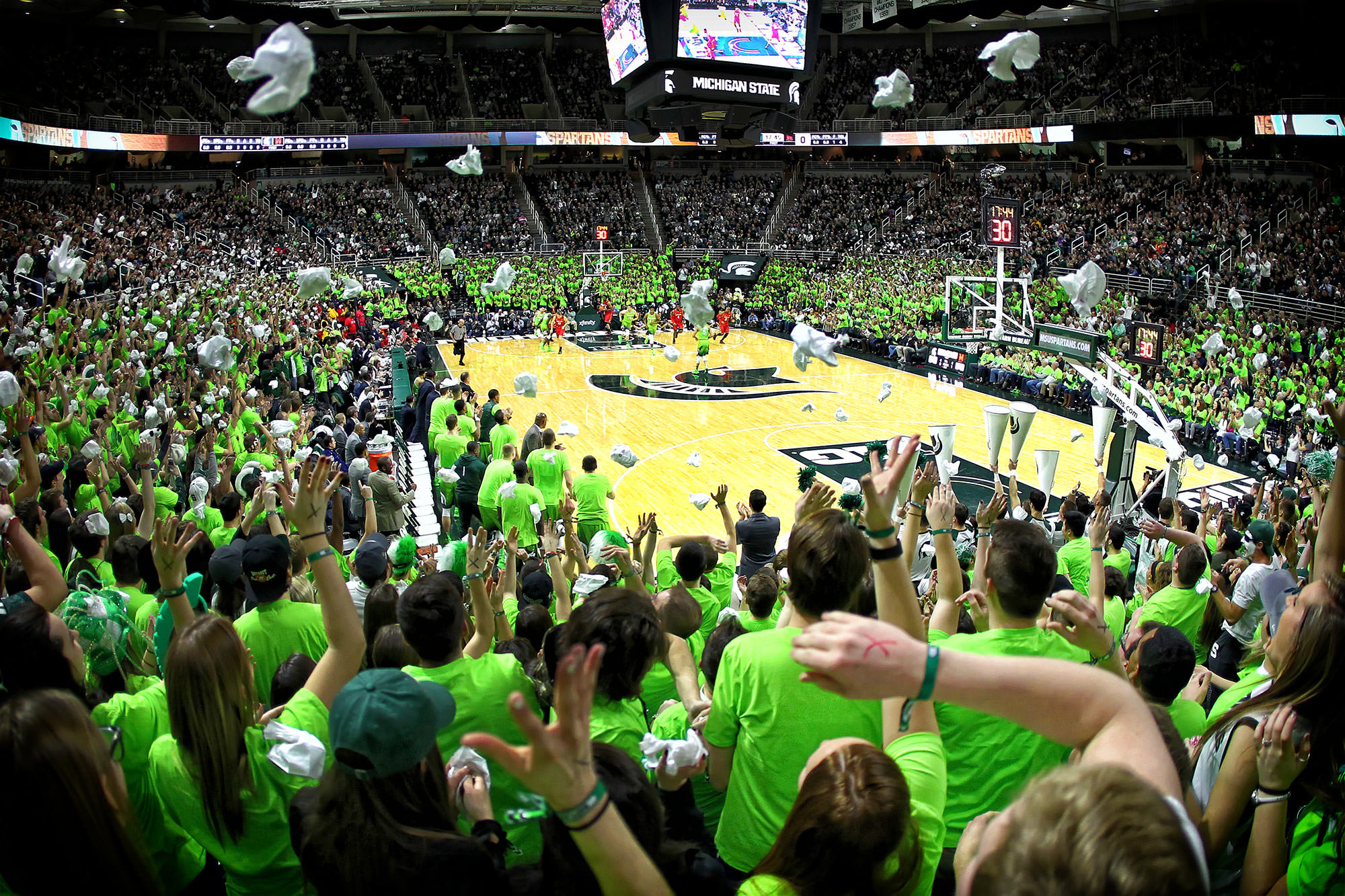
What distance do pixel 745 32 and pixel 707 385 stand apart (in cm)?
865

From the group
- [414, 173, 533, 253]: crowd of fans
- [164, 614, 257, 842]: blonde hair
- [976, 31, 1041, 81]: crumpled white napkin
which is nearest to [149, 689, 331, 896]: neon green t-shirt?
[164, 614, 257, 842]: blonde hair

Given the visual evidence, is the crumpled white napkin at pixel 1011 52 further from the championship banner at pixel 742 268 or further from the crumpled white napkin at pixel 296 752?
the championship banner at pixel 742 268

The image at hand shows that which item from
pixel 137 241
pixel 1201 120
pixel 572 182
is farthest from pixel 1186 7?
pixel 137 241

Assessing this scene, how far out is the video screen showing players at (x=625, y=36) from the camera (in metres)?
17.3

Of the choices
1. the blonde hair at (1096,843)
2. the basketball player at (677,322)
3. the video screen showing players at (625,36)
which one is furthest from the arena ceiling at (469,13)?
the blonde hair at (1096,843)

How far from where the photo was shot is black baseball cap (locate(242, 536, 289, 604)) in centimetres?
374

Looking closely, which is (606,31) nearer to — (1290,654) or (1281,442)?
(1281,442)

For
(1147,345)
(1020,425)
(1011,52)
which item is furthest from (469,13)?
(1011,52)

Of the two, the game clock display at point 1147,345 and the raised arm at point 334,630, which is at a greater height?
the game clock display at point 1147,345

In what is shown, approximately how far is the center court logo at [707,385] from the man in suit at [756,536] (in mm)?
14734

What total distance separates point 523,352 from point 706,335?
250 inches

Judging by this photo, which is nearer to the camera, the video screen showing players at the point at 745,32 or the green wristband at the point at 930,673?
the green wristband at the point at 930,673

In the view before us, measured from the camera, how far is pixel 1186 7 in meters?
36.9

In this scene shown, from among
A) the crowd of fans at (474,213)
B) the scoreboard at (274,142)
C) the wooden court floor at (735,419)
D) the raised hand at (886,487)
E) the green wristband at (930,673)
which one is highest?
the scoreboard at (274,142)
